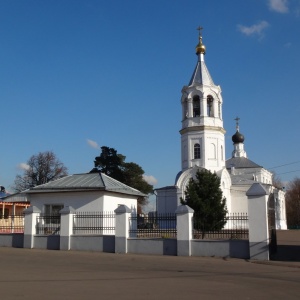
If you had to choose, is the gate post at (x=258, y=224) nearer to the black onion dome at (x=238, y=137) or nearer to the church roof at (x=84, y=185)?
the church roof at (x=84, y=185)

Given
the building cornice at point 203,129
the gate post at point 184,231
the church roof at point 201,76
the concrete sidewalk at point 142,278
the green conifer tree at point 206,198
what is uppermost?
the church roof at point 201,76

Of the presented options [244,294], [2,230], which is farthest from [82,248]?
[244,294]

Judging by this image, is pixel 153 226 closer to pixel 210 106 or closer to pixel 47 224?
pixel 47 224

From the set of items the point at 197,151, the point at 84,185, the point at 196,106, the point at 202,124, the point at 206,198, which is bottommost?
the point at 206,198

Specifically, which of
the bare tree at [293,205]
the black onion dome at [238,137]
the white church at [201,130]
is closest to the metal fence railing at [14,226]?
the white church at [201,130]

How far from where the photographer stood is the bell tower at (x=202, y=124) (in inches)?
1444

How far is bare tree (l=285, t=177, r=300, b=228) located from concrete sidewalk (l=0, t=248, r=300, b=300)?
5979cm

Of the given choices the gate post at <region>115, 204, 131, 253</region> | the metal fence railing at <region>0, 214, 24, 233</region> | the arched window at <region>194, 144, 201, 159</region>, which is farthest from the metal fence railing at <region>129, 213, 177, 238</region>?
the arched window at <region>194, 144, 201, 159</region>

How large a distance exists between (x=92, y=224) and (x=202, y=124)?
19.6 meters

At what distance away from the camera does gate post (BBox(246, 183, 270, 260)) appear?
14992 millimetres

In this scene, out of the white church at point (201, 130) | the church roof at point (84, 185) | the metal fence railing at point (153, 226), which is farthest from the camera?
the white church at point (201, 130)

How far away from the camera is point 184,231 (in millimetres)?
16312

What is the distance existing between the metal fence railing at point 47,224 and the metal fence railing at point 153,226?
4216mm

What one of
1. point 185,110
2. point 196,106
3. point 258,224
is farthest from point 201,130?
point 258,224
